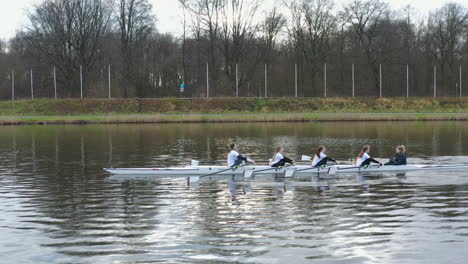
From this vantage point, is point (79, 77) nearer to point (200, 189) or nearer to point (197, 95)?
point (197, 95)

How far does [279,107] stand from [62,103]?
28.6m

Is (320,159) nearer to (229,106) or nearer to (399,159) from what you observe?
(399,159)

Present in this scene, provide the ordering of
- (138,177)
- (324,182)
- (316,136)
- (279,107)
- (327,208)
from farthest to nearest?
(279,107) < (316,136) < (138,177) < (324,182) < (327,208)

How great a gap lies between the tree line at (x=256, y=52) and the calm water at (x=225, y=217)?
53235 mm

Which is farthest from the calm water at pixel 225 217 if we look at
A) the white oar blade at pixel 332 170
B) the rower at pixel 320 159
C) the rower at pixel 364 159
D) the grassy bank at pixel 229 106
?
the grassy bank at pixel 229 106

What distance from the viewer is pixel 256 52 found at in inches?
3312

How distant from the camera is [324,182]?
70.0 feet

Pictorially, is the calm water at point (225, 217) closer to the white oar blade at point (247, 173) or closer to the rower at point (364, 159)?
the white oar blade at point (247, 173)

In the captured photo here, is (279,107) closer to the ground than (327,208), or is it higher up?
higher up

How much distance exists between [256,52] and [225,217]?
70611 millimetres

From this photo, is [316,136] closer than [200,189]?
No

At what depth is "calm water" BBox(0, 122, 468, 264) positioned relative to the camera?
463 inches

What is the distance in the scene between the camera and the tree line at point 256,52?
79.8m

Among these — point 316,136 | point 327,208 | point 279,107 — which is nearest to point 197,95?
point 279,107
